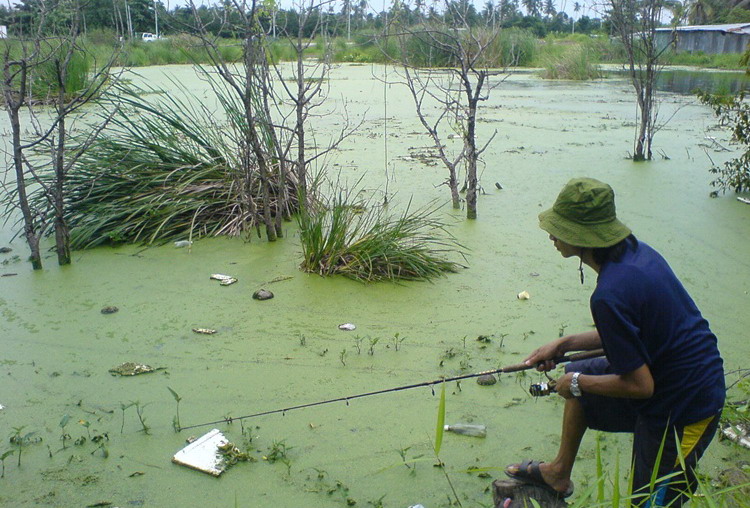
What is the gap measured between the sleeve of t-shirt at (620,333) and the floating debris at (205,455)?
4.02ft

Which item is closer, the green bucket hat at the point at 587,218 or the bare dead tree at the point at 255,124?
the green bucket hat at the point at 587,218

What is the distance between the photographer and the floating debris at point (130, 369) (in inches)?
112

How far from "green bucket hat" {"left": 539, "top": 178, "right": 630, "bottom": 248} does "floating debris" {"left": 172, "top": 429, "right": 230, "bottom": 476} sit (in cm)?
122

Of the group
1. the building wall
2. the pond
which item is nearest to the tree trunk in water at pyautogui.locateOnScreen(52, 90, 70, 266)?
the pond

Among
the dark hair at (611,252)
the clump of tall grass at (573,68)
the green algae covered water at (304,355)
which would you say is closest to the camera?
the dark hair at (611,252)

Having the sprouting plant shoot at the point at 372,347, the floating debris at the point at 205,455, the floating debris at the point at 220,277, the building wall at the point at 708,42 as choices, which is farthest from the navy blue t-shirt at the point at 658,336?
the building wall at the point at 708,42

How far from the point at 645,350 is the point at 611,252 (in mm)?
242

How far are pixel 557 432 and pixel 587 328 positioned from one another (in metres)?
0.92

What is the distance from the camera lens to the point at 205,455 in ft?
7.57

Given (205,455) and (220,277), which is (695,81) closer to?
(220,277)


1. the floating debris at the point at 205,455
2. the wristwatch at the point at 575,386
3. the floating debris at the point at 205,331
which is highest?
the wristwatch at the point at 575,386

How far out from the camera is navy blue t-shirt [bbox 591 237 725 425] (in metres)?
1.68

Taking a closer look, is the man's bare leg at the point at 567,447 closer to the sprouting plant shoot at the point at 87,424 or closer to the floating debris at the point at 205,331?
the sprouting plant shoot at the point at 87,424

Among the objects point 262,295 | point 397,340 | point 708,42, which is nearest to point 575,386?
point 397,340
